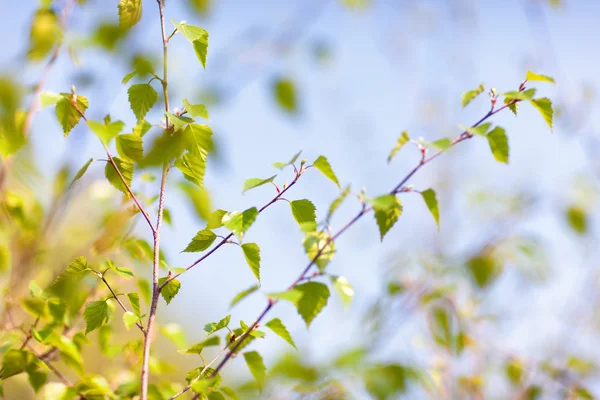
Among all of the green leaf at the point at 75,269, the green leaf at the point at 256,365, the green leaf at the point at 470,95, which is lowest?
the green leaf at the point at 256,365

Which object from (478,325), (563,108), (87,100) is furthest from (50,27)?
(563,108)

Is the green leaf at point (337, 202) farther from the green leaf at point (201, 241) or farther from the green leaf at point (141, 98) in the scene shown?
the green leaf at point (141, 98)

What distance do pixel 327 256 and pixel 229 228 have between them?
157mm

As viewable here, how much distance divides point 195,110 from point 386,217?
0.36 m

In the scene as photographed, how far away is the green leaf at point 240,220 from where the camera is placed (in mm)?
676

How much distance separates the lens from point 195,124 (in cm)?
73

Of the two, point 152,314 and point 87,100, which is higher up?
point 87,100

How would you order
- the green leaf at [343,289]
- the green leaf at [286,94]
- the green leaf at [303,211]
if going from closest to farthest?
the green leaf at [343,289] < the green leaf at [303,211] < the green leaf at [286,94]

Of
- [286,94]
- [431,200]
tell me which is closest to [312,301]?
[431,200]

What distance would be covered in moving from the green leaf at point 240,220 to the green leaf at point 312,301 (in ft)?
0.41

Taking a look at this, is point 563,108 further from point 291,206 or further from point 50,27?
point 50,27

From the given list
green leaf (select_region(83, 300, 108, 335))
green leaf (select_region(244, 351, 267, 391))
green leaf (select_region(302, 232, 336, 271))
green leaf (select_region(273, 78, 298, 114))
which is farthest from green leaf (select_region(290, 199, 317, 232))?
green leaf (select_region(273, 78, 298, 114))

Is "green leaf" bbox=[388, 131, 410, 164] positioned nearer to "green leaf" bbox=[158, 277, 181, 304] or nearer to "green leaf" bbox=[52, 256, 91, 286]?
"green leaf" bbox=[158, 277, 181, 304]

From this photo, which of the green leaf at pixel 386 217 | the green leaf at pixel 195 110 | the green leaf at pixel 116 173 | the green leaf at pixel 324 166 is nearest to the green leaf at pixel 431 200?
the green leaf at pixel 386 217
